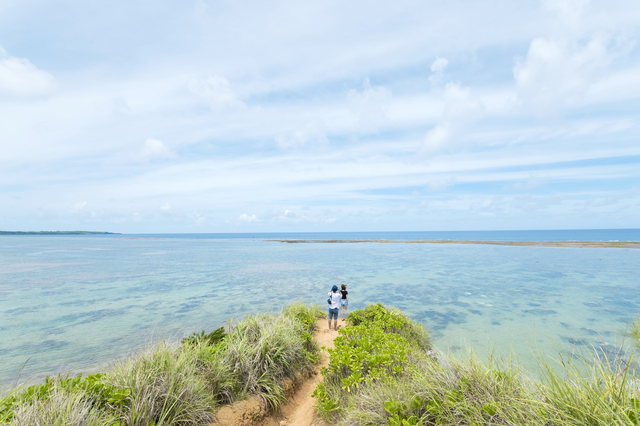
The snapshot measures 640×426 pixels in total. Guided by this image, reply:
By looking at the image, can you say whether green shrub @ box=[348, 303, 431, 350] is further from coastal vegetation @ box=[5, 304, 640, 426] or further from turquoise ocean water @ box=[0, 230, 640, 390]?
coastal vegetation @ box=[5, 304, 640, 426]

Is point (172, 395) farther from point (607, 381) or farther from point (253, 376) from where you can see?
point (607, 381)

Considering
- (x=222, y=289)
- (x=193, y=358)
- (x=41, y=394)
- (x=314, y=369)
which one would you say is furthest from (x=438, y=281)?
(x=41, y=394)

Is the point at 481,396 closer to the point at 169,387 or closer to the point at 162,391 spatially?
the point at 169,387

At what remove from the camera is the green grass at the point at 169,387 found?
401cm

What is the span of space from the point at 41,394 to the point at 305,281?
24.8 m

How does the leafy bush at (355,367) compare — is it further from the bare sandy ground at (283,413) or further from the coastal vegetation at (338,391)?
the bare sandy ground at (283,413)

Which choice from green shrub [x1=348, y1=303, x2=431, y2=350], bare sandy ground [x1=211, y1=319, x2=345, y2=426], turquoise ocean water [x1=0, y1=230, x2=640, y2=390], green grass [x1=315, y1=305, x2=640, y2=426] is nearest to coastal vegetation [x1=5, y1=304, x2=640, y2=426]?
green grass [x1=315, y1=305, x2=640, y2=426]

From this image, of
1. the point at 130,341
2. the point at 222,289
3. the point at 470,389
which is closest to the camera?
the point at 470,389

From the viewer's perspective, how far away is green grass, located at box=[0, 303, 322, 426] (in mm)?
4012

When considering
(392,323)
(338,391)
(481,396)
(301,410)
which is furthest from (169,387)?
(392,323)

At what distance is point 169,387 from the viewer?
495 cm

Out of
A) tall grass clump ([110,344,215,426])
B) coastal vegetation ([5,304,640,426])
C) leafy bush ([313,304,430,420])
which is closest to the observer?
coastal vegetation ([5,304,640,426])

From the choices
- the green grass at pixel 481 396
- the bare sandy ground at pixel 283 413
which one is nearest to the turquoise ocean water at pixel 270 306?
the green grass at pixel 481 396

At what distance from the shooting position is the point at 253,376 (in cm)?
646
